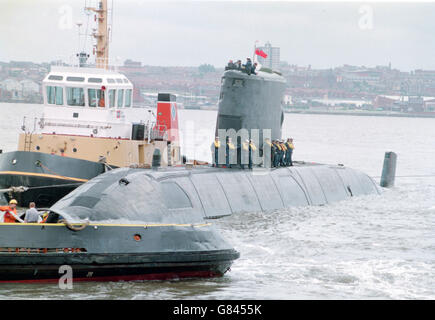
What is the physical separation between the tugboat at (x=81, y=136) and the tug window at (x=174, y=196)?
4.71 meters

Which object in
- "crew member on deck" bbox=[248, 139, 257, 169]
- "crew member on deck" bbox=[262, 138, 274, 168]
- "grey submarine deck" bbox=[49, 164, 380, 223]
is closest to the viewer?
"grey submarine deck" bbox=[49, 164, 380, 223]

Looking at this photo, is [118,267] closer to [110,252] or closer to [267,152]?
[110,252]

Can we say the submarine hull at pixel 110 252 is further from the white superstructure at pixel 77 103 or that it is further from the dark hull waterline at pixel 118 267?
the white superstructure at pixel 77 103

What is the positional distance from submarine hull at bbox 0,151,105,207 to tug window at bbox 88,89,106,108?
3.78 meters

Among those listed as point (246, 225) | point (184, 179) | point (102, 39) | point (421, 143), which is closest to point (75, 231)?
point (184, 179)

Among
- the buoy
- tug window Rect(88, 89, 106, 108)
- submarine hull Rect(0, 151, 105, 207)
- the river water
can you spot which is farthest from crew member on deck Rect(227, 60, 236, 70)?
the buoy

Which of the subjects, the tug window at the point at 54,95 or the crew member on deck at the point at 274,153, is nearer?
the crew member on deck at the point at 274,153

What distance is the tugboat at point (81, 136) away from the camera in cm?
2319

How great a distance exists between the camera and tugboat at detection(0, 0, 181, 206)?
23.2 metres

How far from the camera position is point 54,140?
25.4 meters

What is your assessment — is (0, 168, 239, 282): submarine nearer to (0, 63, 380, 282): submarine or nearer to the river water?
(0, 63, 380, 282): submarine

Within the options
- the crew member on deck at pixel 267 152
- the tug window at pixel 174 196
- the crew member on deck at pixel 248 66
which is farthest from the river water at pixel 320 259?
the crew member on deck at pixel 248 66
